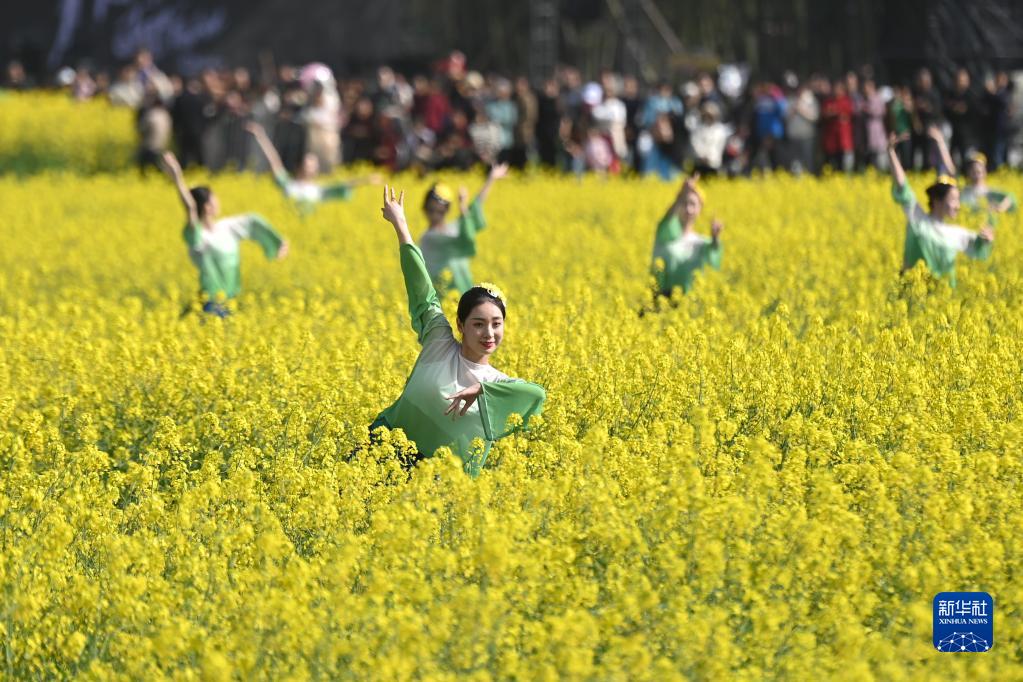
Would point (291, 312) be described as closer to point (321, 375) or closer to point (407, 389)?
point (321, 375)

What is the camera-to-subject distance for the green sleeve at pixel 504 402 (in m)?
8.14

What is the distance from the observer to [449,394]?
8180 millimetres

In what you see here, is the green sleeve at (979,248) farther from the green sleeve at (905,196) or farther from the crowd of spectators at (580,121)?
the crowd of spectators at (580,121)

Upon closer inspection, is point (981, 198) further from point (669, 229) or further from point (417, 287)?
point (417, 287)

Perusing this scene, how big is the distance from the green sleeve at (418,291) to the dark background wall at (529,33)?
20.8 metres

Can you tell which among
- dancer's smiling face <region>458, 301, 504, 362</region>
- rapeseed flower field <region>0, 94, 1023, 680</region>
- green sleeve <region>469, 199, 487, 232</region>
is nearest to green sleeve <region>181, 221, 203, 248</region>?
rapeseed flower field <region>0, 94, 1023, 680</region>

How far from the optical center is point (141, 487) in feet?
26.8

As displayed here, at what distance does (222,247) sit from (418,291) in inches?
210

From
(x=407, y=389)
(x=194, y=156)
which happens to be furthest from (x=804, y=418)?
(x=194, y=156)

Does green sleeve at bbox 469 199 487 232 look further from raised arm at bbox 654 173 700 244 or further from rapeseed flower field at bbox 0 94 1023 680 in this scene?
raised arm at bbox 654 173 700 244

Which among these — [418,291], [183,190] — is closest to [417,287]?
[418,291]

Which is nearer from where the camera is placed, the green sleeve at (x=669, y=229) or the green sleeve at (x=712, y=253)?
the green sleeve at (x=712, y=253)

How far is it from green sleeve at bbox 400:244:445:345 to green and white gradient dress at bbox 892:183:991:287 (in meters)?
4.94

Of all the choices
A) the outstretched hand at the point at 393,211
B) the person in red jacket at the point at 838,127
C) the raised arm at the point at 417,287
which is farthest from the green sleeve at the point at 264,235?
the person in red jacket at the point at 838,127
